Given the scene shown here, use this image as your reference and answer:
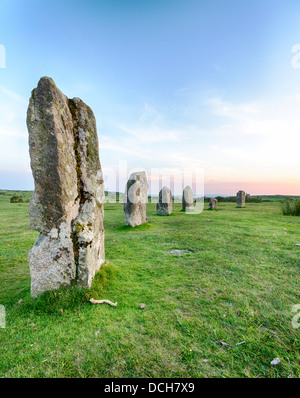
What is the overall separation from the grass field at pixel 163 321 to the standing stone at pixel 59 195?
1.74 ft

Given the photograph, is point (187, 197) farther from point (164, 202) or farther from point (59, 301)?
point (59, 301)

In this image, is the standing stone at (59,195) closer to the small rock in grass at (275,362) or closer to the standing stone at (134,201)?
the small rock in grass at (275,362)

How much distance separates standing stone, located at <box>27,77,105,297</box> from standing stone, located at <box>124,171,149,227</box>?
23.7ft

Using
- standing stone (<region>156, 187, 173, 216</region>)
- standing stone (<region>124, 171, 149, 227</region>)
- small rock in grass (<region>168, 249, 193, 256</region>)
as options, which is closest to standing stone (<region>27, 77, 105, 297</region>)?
small rock in grass (<region>168, 249, 193, 256</region>)

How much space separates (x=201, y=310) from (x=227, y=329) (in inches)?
26.5

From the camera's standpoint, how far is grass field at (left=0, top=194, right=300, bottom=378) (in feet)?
9.37

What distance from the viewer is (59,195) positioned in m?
Answer: 4.32

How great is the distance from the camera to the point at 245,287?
498cm

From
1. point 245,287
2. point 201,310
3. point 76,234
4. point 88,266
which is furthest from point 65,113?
point 245,287

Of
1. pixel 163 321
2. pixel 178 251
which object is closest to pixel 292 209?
pixel 178 251

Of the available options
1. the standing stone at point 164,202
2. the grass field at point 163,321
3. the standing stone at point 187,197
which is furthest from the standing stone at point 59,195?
the standing stone at point 187,197

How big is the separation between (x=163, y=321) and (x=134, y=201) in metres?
8.85

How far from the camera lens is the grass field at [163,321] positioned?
9.37 ft

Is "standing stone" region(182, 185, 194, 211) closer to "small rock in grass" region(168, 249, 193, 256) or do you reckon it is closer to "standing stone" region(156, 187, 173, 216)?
"standing stone" region(156, 187, 173, 216)
